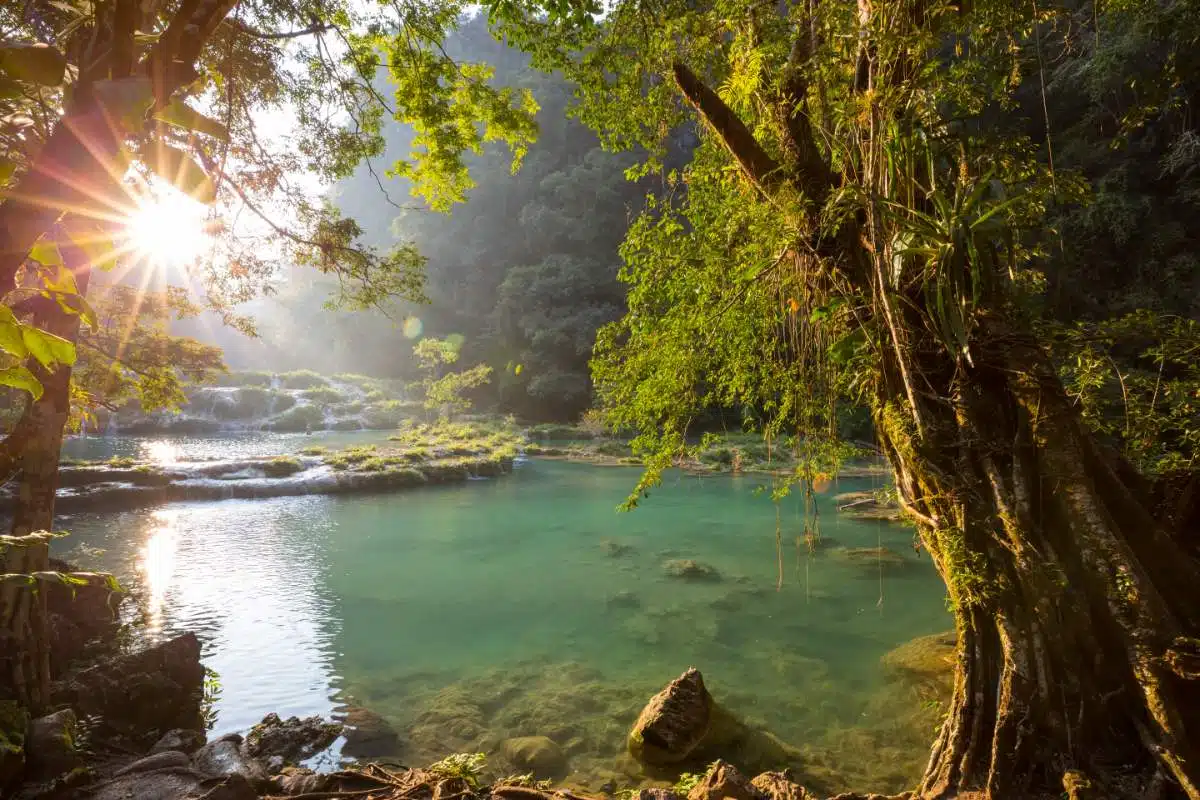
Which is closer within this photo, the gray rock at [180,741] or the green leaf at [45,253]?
the green leaf at [45,253]

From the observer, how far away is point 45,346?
89 cm


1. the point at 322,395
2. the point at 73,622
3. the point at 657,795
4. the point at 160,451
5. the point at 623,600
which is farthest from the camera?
the point at 322,395

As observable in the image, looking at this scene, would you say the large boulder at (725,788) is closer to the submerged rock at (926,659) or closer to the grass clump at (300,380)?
the submerged rock at (926,659)

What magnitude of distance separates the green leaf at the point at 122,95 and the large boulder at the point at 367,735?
171 inches

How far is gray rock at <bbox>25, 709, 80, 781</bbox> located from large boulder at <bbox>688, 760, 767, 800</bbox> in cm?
328

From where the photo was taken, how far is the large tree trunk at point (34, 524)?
3758mm

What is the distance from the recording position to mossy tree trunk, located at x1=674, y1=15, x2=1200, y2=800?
254 cm

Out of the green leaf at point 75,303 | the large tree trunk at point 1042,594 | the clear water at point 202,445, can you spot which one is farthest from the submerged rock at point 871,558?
the clear water at point 202,445

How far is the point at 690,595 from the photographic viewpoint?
7812mm

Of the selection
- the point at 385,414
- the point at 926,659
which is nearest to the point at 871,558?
the point at 926,659

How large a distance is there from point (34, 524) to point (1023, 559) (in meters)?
5.94

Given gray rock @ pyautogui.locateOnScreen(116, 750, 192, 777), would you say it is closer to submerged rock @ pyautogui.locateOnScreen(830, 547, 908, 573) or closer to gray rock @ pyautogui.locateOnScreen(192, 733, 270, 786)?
gray rock @ pyautogui.locateOnScreen(192, 733, 270, 786)

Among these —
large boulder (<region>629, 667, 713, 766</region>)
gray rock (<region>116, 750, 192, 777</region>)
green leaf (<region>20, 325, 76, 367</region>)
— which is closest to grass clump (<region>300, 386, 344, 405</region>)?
gray rock (<region>116, 750, 192, 777</region>)

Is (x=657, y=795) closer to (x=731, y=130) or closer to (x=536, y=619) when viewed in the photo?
(x=731, y=130)
